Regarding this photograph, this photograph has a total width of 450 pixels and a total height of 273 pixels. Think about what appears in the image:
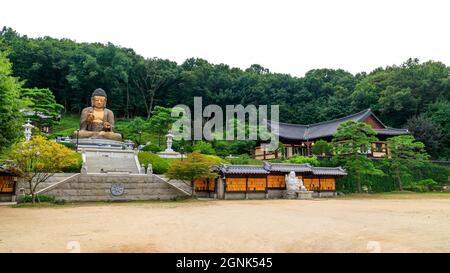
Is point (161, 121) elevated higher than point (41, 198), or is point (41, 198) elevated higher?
point (161, 121)

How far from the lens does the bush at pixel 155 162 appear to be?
26.6 metres

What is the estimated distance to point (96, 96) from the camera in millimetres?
→ 34688

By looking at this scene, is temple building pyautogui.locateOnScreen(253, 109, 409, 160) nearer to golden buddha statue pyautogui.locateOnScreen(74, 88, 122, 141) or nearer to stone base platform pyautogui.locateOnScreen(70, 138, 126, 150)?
stone base platform pyautogui.locateOnScreen(70, 138, 126, 150)

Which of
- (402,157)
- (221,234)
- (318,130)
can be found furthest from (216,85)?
(221,234)

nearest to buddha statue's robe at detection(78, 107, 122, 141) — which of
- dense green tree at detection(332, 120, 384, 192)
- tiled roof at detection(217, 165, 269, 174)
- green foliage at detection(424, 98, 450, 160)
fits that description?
tiled roof at detection(217, 165, 269, 174)

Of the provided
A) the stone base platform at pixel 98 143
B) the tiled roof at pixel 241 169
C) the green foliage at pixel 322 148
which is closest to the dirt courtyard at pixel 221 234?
the tiled roof at pixel 241 169

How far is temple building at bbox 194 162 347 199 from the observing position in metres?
25.3

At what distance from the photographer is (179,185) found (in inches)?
991

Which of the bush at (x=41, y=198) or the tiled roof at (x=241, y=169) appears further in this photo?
the tiled roof at (x=241, y=169)

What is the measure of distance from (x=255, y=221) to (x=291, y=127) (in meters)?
36.1

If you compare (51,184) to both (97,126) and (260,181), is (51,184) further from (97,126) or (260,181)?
(260,181)

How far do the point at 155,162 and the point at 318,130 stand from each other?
25419mm

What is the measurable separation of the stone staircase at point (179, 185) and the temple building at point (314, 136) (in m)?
15.6

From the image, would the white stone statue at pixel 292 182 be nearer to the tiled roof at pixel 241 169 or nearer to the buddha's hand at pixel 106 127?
the tiled roof at pixel 241 169
